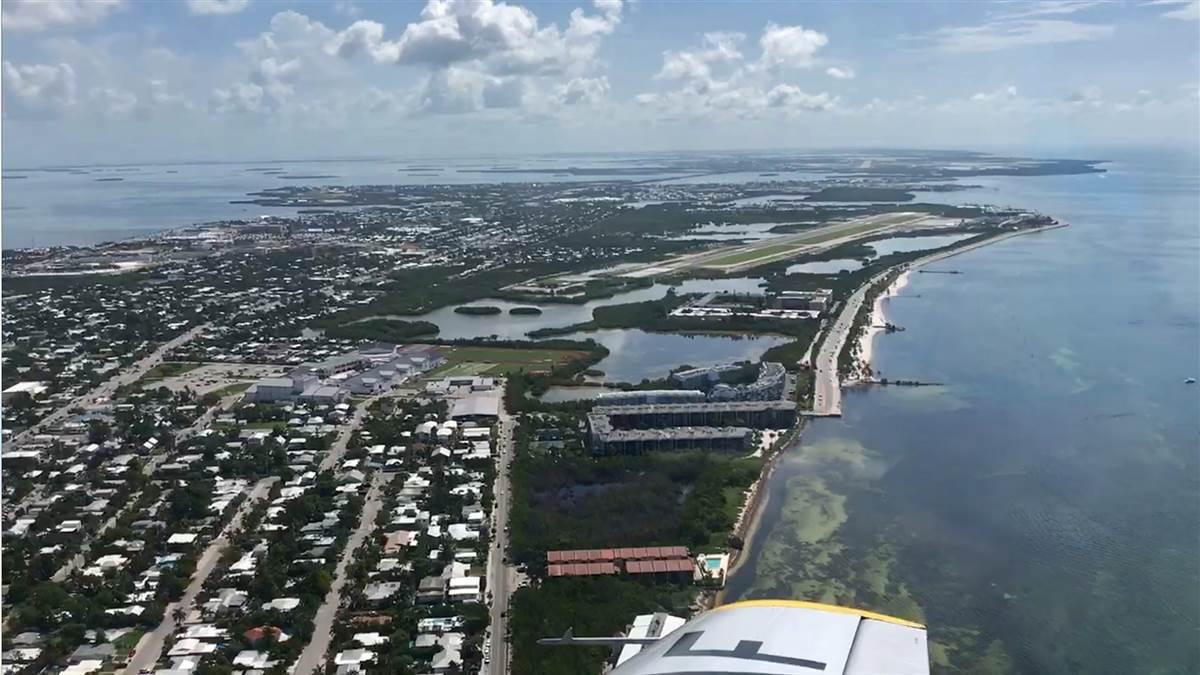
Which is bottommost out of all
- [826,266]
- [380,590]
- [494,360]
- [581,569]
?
[380,590]

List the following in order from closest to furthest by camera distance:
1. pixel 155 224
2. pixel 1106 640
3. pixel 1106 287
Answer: pixel 1106 640 < pixel 1106 287 < pixel 155 224

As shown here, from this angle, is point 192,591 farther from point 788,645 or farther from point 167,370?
point 167,370

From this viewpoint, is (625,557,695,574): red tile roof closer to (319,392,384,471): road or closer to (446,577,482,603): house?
(446,577,482,603): house

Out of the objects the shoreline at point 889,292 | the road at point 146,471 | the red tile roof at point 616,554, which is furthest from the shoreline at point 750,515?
the road at point 146,471

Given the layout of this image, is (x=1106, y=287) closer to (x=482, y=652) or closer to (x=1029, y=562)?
(x=1029, y=562)

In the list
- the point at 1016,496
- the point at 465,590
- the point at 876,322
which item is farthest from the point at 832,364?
the point at 465,590

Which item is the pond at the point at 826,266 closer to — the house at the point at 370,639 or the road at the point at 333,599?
the road at the point at 333,599

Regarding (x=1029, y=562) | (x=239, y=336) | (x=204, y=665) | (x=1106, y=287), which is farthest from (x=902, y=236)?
(x=204, y=665)
